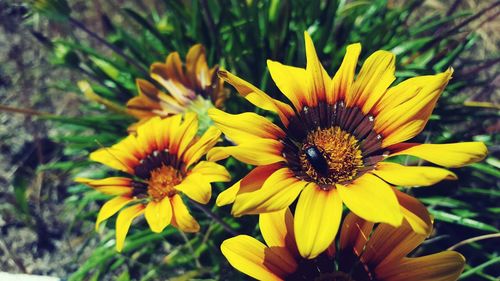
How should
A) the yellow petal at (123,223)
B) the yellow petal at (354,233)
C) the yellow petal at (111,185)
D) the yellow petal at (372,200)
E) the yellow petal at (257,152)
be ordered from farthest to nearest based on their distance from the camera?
the yellow petal at (111,185) < the yellow petal at (123,223) < the yellow petal at (354,233) < the yellow petal at (257,152) < the yellow petal at (372,200)

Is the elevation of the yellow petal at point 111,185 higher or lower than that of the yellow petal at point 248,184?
lower

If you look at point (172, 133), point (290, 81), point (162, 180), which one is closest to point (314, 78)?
point (290, 81)

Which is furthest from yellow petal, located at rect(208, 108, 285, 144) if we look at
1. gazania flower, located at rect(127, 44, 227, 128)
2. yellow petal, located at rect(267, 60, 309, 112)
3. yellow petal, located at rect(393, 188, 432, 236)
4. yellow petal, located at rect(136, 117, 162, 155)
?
gazania flower, located at rect(127, 44, 227, 128)

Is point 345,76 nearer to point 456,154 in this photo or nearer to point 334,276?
point 456,154

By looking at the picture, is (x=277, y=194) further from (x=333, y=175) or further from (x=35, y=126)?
(x=35, y=126)

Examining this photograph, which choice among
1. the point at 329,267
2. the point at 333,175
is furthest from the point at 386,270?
the point at 333,175

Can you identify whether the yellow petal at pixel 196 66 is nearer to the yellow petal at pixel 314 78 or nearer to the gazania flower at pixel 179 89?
the gazania flower at pixel 179 89

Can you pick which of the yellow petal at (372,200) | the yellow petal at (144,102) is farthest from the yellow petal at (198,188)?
the yellow petal at (144,102)
